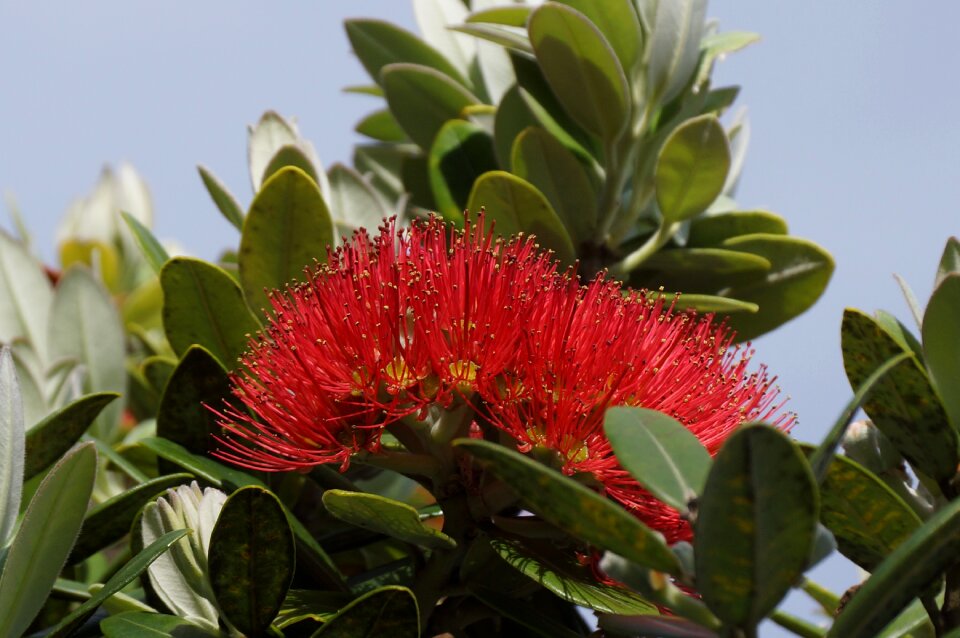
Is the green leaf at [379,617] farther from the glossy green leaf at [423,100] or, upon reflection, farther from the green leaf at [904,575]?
the glossy green leaf at [423,100]

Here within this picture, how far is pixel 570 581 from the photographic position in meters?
1.08

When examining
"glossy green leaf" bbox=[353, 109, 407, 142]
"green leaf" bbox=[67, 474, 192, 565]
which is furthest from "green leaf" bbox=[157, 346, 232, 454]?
"glossy green leaf" bbox=[353, 109, 407, 142]

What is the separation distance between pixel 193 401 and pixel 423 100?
2.05 feet

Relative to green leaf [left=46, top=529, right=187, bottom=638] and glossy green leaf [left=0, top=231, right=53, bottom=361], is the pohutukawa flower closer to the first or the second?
green leaf [left=46, top=529, right=187, bottom=638]

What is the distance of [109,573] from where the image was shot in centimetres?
158

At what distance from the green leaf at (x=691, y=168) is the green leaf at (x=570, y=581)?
587mm

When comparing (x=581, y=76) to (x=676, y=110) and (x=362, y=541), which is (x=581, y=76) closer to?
(x=676, y=110)

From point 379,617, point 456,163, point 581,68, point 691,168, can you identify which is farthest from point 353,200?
point 379,617

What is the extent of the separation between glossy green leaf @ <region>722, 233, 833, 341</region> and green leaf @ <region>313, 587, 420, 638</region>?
79 cm

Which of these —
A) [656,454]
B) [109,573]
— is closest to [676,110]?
[656,454]

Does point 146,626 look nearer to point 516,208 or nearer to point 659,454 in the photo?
point 659,454

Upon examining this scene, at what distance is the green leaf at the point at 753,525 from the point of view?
29.6 inches

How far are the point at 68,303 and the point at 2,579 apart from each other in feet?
3.61

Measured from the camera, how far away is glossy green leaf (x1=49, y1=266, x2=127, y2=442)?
1.99 meters
